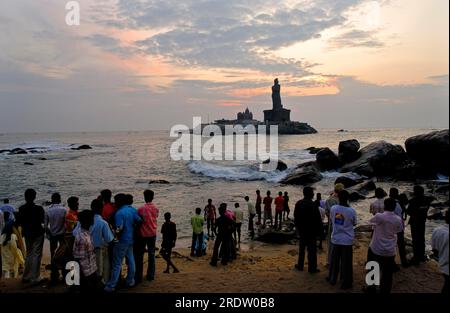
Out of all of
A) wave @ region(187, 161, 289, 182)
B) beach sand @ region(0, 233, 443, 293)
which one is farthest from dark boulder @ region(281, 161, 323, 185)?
beach sand @ region(0, 233, 443, 293)

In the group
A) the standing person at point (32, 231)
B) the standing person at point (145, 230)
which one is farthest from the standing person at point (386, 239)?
the standing person at point (32, 231)

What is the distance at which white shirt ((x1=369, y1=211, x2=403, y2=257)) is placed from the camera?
5816 mm

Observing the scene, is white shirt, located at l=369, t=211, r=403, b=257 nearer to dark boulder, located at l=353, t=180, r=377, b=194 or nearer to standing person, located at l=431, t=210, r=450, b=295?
standing person, located at l=431, t=210, r=450, b=295

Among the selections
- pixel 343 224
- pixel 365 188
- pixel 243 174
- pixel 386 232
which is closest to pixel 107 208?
pixel 343 224

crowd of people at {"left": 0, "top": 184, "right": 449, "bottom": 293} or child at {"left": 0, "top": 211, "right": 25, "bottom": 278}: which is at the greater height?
crowd of people at {"left": 0, "top": 184, "right": 449, "bottom": 293}

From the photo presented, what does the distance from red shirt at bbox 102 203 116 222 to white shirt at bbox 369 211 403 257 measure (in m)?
4.74

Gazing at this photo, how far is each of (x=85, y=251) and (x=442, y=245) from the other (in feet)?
18.0

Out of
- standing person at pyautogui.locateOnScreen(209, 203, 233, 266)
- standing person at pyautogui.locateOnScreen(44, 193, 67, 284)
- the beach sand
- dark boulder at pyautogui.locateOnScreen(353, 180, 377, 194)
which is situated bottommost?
dark boulder at pyautogui.locateOnScreen(353, 180, 377, 194)

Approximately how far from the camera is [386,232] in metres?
5.88

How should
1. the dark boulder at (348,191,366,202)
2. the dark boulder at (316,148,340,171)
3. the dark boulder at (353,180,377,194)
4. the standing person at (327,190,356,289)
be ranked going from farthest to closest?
the dark boulder at (316,148,340,171)
the dark boulder at (353,180,377,194)
the dark boulder at (348,191,366,202)
the standing person at (327,190,356,289)

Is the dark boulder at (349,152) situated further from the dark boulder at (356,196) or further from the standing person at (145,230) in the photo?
the standing person at (145,230)

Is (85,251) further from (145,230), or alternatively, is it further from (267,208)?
(267,208)

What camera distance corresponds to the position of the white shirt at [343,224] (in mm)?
6320
